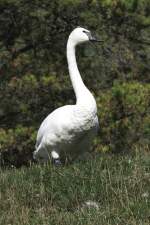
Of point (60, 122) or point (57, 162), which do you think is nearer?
point (60, 122)

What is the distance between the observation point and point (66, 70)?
644 inches

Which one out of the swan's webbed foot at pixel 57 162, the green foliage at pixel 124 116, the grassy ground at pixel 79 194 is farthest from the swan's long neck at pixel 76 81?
the green foliage at pixel 124 116

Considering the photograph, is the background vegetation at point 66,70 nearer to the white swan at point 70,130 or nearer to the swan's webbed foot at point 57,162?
the white swan at point 70,130

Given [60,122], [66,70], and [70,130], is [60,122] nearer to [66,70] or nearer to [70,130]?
[70,130]

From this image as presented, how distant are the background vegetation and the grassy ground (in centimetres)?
629

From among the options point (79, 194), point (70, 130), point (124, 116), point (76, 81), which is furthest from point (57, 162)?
point (124, 116)

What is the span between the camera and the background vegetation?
1473 centimetres

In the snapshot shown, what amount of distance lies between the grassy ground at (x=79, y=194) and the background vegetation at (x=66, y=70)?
6.29 meters

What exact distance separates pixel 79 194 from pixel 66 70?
30.8ft

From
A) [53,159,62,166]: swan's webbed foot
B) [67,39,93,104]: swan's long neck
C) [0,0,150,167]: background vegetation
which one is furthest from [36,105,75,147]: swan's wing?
[0,0,150,167]: background vegetation

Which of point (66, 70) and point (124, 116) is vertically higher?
point (66, 70)

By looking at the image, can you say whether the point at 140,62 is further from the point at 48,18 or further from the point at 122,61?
the point at 48,18

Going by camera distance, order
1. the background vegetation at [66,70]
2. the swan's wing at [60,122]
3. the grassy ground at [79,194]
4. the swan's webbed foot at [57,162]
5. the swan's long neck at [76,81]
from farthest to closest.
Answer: the background vegetation at [66,70]
the swan's long neck at [76,81]
the swan's wing at [60,122]
the swan's webbed foot at [57,162]
the grassy ground at [79,194]

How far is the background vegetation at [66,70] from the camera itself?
14.7m
